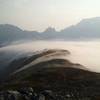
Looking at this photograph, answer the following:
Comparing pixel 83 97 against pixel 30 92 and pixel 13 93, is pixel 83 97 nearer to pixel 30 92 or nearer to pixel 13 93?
pixel 30 92

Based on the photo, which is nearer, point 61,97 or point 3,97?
point 3,97

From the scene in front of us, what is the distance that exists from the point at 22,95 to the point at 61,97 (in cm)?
1586

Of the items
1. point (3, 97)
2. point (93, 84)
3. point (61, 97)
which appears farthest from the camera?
point (93, 84)

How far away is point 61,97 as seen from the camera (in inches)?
4542

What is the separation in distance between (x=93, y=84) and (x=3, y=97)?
84156 mm

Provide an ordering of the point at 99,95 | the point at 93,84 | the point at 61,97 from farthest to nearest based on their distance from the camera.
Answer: the point at 93,84 → the point at 99,95 → the point at 61,97

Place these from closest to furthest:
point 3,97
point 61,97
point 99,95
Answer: point 3,97 → point 61,97 → point 99,95

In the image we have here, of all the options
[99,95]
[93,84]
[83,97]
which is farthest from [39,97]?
[93,84]

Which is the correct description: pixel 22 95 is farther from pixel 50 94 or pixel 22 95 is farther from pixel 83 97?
pixel 83 97

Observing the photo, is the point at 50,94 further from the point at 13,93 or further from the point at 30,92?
the point at 13,93

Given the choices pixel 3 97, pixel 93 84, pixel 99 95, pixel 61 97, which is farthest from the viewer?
pixel 93 84

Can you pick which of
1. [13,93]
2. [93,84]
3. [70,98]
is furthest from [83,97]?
[93,84]

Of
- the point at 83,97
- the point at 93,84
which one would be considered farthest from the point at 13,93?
the point at 93,84

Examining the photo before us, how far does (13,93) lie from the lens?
112 meters
